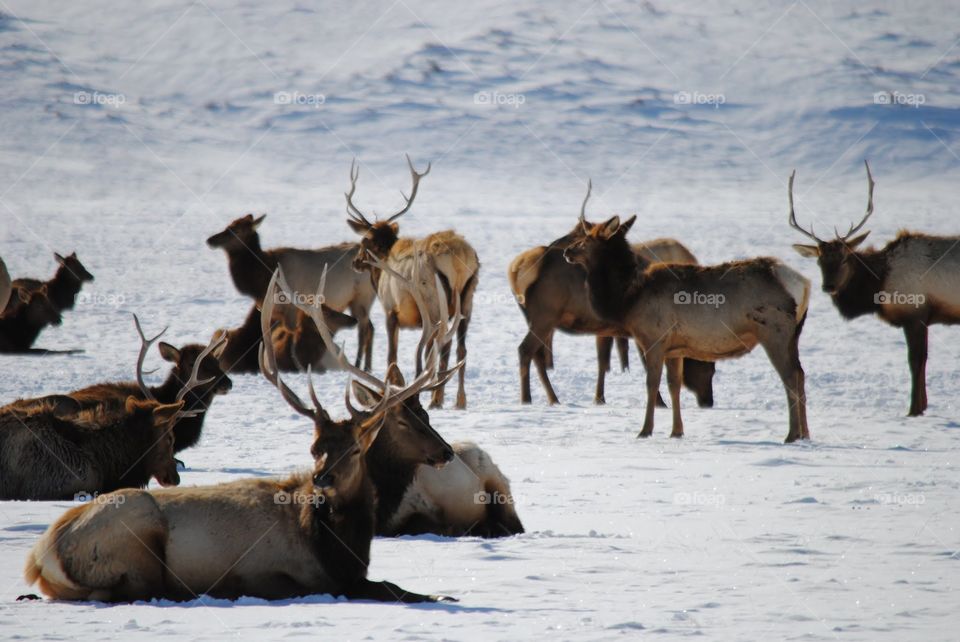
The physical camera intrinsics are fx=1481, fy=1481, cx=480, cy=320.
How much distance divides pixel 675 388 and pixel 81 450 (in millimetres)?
6039

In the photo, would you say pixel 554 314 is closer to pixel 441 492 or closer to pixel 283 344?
pixel 283 344

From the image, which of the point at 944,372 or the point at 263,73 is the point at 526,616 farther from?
the point at 263,73

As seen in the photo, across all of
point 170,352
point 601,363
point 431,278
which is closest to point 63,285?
point 431,278

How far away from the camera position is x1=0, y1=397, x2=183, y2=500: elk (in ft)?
30.3

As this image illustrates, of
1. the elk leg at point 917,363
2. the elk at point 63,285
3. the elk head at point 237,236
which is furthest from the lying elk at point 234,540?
the elk at point 63,285

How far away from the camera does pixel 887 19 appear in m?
62.8

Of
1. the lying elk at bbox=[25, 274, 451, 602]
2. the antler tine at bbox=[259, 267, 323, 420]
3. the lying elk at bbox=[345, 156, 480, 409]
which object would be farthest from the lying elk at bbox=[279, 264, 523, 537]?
the lying elk at bbox=[345, 156, 480, 409]

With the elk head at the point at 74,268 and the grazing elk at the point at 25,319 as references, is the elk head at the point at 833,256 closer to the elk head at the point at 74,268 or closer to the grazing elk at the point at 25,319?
the grazing elk at the point at 25,319

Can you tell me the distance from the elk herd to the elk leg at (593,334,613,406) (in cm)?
3

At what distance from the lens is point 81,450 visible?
9.29 m

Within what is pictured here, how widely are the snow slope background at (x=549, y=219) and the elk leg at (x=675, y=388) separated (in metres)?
0.23

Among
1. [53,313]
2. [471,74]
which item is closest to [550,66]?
[471,74]

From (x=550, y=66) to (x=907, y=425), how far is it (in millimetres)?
45926

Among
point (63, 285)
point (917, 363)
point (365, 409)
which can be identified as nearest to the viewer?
point (365, 409)
